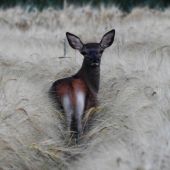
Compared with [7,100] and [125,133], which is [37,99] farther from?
[125,133]

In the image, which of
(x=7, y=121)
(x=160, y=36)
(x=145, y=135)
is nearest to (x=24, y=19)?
(x=160, y=36)

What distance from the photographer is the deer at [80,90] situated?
315 centimetres

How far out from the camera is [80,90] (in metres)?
3.20

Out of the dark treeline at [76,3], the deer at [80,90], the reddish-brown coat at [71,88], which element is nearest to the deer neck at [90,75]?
the deer at [80,90]

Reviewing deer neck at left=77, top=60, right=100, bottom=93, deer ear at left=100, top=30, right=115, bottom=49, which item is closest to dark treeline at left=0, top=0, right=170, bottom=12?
deer ear at left=100, top=30, right=115, bottom=49

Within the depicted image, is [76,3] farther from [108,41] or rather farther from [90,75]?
[90,75]

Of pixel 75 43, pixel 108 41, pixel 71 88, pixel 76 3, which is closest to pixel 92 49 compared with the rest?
pixel 75 43

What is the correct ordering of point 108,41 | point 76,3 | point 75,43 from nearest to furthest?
point 75,43 < point 108,41 < point 76,3

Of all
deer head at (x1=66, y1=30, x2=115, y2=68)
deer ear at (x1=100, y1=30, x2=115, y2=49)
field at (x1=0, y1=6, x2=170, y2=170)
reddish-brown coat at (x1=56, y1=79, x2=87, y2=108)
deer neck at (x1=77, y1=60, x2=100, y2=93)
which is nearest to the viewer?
field at (x1=0, y1=6, x2=170, y2=170)

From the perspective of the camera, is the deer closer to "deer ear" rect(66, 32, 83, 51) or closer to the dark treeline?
"deer ear" rect(66, 32, 83, 51)

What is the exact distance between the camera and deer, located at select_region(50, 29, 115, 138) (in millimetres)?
3146

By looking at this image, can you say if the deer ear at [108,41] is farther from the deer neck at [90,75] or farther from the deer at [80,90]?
the deer neck at [90,75]

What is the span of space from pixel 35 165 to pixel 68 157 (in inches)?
12.0

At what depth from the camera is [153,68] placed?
3.93 metres
